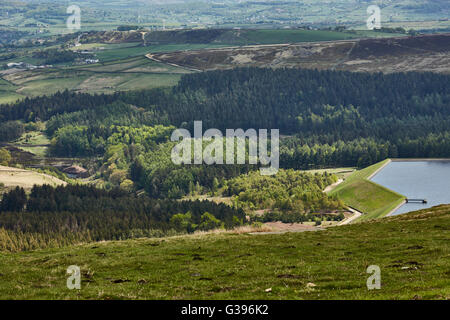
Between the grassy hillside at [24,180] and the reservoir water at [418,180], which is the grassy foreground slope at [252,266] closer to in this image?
the reservoir water at [418,180]

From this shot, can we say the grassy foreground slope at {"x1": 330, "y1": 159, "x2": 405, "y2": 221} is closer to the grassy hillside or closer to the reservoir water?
the reservoir water

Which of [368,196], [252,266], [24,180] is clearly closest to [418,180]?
[368,196]

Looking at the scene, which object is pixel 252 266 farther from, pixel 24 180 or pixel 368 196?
pixel 24 180

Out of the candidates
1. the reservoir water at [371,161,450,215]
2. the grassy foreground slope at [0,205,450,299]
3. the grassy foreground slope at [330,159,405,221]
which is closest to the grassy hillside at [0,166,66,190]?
the grassy foreground slope at [330,159,405,221]

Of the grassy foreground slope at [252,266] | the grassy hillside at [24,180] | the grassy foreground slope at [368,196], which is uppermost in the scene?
the grassy foreground slope at [252,266]

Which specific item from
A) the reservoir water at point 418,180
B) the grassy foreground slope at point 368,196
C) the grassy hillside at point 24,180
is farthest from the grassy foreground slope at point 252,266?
the grassy hillside at point 24,180
